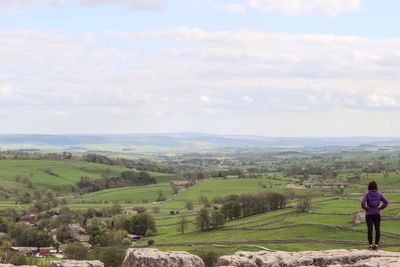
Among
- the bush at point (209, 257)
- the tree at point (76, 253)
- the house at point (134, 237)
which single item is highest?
the bush at point (209, 257)

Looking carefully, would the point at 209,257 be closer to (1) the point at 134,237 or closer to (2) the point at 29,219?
(1) the point at 134,237

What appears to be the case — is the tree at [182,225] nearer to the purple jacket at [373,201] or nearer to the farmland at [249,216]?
the farmland at [249,216]

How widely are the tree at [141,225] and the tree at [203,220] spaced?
33.6 feet

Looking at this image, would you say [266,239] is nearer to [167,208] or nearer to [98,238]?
[98,238]

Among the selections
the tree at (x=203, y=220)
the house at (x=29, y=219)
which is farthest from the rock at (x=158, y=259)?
the house at (x=29, y=219)

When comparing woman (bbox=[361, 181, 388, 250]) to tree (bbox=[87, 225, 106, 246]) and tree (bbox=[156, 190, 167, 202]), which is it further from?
tree (bbox=[156, 190, 167, 202])

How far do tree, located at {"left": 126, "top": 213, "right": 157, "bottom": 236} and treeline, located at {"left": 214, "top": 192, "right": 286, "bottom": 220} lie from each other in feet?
60.6

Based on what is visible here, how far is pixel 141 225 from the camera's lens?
374ft

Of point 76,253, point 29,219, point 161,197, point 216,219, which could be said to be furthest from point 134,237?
point 161,197

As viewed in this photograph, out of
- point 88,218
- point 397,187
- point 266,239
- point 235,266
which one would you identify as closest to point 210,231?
point 266,239

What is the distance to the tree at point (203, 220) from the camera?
4350 inches

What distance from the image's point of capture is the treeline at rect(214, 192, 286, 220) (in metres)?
124

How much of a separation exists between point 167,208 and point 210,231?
3912 cm

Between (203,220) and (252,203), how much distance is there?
65.2 ft
